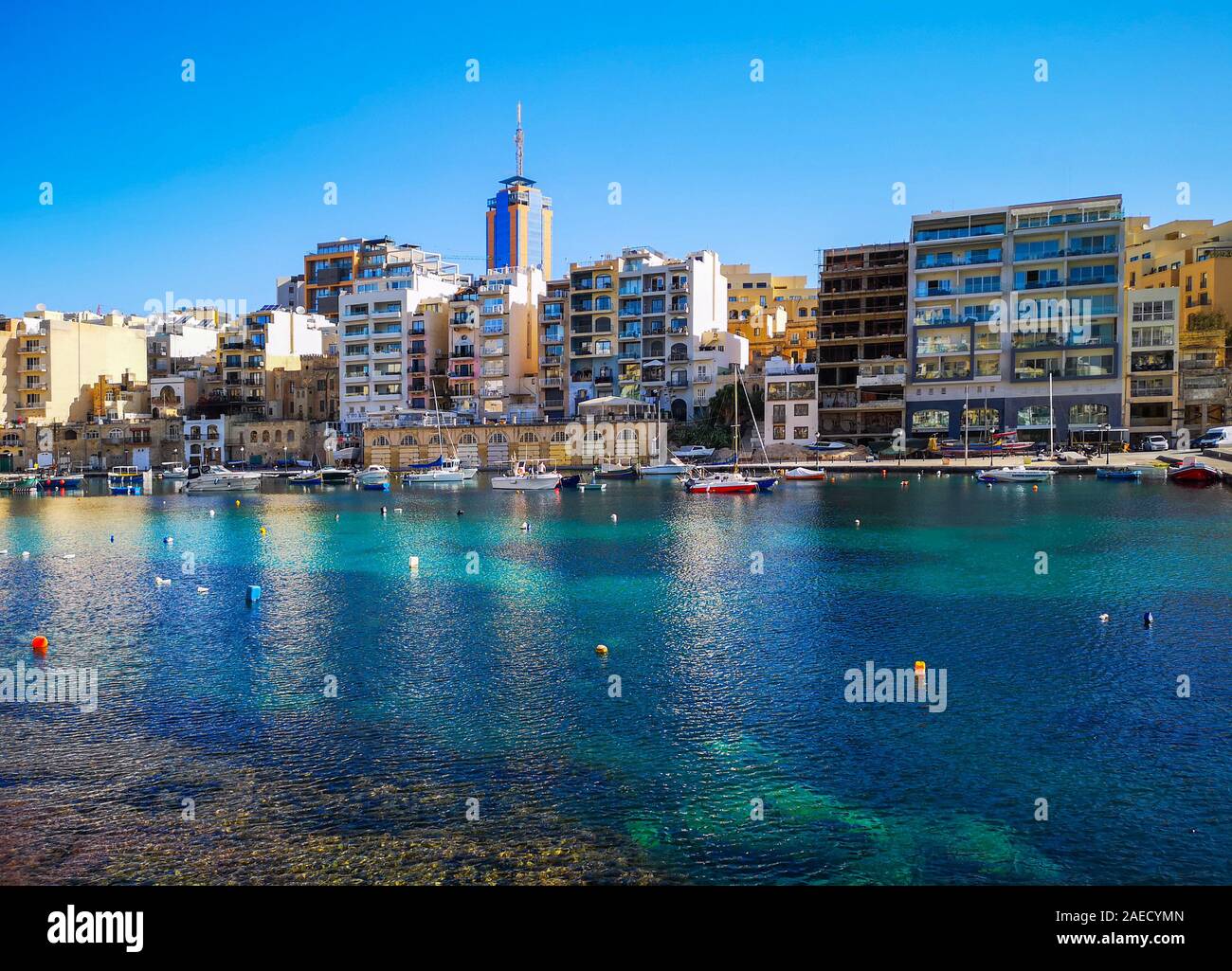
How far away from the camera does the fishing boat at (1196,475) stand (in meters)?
61.6

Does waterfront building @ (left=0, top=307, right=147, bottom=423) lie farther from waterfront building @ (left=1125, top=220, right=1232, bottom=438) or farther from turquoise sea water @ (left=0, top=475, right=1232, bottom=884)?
waterfront building @ (left=1125, top=220, right=1232, bottom=438)

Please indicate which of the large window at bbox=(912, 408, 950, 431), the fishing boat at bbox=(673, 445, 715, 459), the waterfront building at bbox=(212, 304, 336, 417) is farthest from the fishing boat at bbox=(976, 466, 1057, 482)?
the waterfront building at bbox=(212, 304, 336, 417)

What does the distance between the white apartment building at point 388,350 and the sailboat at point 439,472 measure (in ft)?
28.1

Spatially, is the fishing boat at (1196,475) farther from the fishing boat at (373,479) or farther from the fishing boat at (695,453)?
the fishing boat at (373,479)

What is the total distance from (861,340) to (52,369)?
93.0m

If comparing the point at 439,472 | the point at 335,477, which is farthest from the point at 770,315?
the point at 335,477

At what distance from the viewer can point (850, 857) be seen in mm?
11664

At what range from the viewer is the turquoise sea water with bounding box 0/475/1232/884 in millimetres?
11891

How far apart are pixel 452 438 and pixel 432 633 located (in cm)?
7789

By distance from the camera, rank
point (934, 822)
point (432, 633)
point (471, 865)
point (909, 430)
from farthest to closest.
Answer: point (909, 430), point (432, 633), point (934, 822), point (471, 865)

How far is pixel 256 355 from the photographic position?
4520 inches

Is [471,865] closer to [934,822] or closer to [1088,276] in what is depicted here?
[934,822]

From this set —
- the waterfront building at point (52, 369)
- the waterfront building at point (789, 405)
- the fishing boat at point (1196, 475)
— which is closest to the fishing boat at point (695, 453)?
the waterfront building at point (789, 405)
